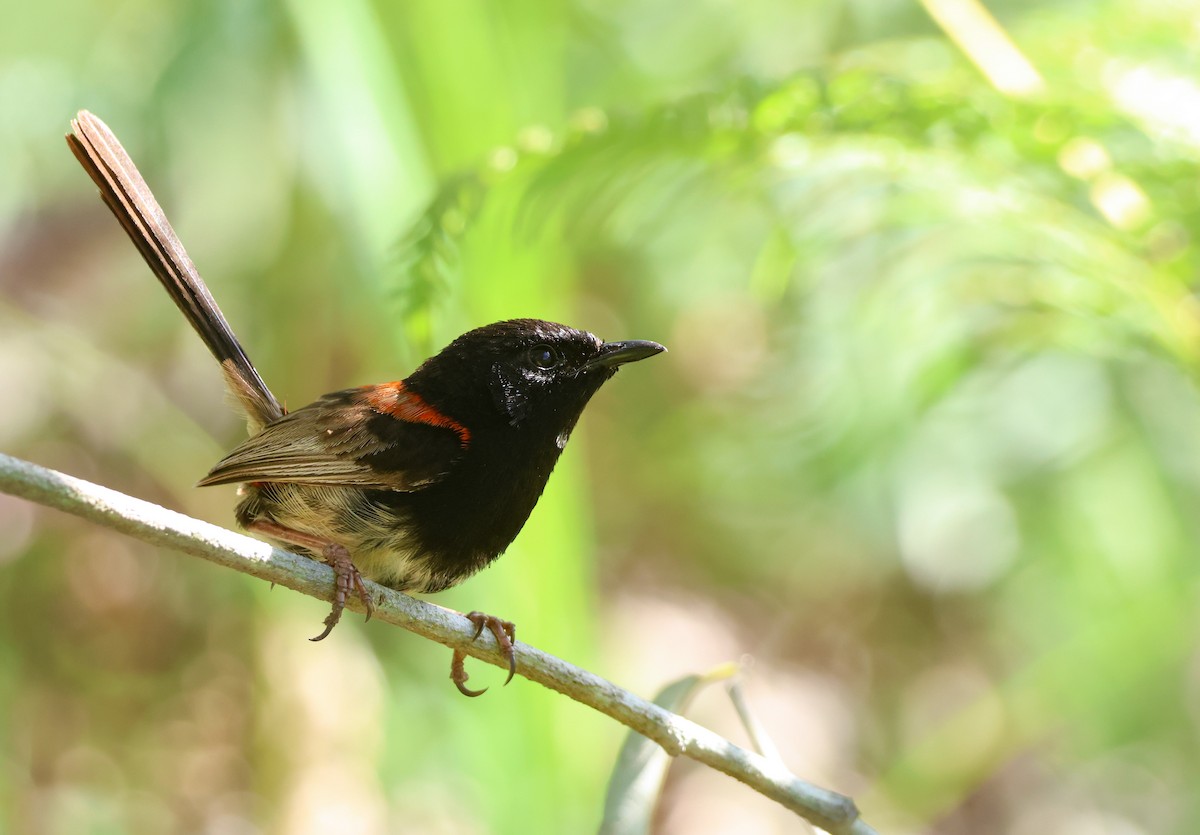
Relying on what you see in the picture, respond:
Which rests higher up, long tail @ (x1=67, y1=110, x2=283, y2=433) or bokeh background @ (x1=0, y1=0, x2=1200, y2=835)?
bokeh background @ (x1=0, y1=0, x2=1200, y2=835)

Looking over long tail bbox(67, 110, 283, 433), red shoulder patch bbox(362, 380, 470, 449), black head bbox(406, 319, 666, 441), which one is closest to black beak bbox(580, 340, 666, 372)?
black head bbox(406, 319, 666, 441)

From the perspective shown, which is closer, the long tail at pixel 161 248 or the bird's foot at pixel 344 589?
the bird's foot at pixel 344 589

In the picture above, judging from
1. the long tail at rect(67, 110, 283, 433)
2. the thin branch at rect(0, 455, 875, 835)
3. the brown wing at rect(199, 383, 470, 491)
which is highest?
the long tail at rect(67, 110, 283, 433)

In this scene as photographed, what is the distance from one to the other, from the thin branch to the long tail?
1041 millimetres

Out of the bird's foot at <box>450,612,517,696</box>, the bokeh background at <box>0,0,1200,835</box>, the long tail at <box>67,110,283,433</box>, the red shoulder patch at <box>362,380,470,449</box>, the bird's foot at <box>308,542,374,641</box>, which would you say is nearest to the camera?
the bird's foot at <box>450,612,517,696</box>

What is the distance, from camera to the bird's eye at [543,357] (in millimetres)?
2789

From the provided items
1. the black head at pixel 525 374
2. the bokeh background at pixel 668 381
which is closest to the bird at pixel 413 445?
the black head at pixel 525 374

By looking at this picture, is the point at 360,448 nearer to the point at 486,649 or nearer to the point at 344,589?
the point at 344,589

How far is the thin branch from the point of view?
169 cm

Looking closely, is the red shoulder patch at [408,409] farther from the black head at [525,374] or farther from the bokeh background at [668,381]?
the bokeh background at [668,381]

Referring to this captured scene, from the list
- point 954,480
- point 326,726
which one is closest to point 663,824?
point 326,726

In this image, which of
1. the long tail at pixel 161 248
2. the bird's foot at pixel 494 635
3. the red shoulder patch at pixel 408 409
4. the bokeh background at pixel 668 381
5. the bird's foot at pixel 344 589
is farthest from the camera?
the bokeh background at pixel 668 381

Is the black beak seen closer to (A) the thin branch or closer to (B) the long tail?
(A) the thin branch

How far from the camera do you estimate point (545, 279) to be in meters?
3.58
